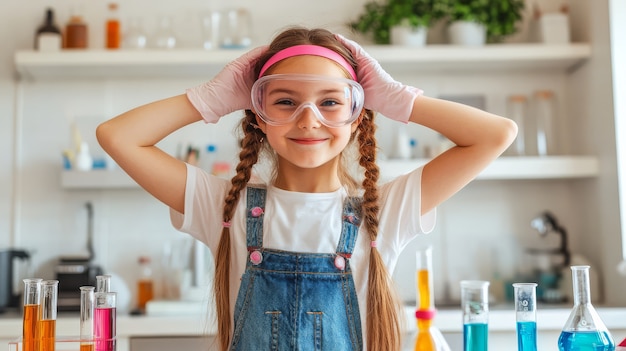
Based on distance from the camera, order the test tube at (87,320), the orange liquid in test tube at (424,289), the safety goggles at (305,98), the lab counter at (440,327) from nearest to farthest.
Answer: the test tube at (87,320) < the orange liquid in test tube at (424,289) < the safety goggles at (305,98) < the lab counter at (440,327)

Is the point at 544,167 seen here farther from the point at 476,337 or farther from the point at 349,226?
the point at 476,337

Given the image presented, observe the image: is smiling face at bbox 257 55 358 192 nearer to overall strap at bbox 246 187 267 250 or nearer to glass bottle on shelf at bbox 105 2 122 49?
overall strap at bbox 246 187 267 250

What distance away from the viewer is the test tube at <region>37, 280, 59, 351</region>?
102cm

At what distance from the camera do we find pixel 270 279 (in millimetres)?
1345

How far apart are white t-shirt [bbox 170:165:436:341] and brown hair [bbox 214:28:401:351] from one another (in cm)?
2

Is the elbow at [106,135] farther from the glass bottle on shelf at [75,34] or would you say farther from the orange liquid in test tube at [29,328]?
the glass bottle on shelf at [75,34]

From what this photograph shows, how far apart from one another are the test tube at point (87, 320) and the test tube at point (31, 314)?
0.06 m

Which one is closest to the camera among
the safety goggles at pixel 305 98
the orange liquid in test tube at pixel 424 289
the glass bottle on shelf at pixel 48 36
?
the orange liquid in test tube at pixel 424 289

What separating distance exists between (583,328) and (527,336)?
8 centimetres

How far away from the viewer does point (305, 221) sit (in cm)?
140

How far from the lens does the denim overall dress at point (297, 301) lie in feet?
4.30

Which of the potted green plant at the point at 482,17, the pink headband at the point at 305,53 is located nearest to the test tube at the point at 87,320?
the pink headband at the point at 305,53

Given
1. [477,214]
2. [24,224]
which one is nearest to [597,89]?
[477,214]

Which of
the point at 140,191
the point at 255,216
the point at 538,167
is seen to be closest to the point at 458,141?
the point at 255,216
